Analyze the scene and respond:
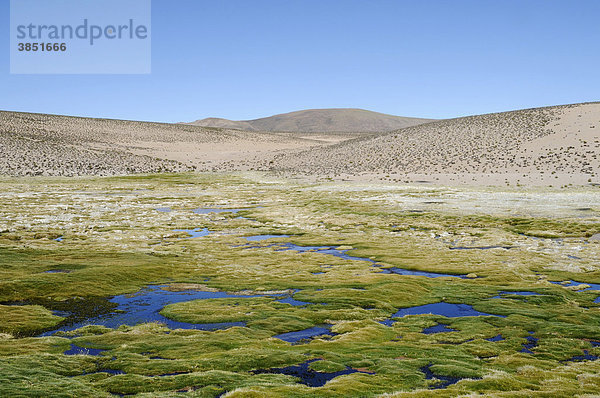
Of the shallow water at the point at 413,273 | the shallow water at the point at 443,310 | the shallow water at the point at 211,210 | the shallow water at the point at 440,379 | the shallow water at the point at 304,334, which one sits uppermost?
the shallow water at the point at 211,210

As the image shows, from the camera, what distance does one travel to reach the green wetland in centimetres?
962

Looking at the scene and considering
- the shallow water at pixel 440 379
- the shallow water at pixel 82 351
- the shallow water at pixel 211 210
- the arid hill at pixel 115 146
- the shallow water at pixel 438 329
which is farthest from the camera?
the arid hill at pixel 115 146

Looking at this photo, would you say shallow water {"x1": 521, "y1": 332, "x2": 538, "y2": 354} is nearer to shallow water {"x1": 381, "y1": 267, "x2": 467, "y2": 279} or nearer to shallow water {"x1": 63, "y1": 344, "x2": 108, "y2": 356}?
shallow water {"x1": 381, "y1": 267, "x2": 467, "y2": 279}

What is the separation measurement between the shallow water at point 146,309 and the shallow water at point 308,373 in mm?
3034

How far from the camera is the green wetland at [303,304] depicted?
962 centimetres

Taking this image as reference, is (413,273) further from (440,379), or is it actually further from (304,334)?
(440,379)

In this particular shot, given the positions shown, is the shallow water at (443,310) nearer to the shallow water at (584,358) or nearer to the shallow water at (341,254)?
the shallow water at (584,358)

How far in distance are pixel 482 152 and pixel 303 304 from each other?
64.3 metres

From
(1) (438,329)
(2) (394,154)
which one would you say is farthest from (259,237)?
(2) (394,154)

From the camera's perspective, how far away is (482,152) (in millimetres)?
73375

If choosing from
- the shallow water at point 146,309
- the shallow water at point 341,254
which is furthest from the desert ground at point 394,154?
the shallow water at point 146,309

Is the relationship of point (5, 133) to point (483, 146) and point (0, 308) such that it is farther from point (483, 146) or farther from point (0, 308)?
point (0, 308)

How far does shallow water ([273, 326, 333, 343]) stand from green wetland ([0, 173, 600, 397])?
7 centimetres

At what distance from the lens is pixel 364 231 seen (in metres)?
27.0
